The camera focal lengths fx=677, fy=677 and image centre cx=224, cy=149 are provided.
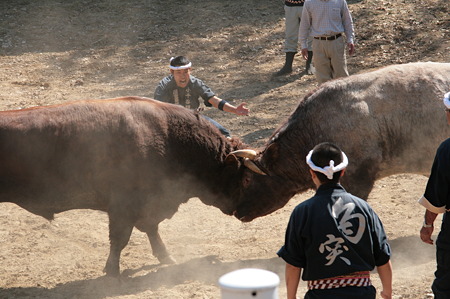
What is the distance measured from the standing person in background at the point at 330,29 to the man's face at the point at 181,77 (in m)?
3.07

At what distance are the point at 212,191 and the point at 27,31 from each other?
11347 millimetres

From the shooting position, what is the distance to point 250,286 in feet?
Result: 9.14

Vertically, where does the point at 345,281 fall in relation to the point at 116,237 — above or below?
above

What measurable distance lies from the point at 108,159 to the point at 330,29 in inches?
211

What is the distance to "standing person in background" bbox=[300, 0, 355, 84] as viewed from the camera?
1105cm

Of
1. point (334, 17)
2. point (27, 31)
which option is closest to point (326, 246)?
point (334, 17)

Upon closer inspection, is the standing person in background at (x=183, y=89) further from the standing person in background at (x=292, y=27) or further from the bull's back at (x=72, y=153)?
the standing person in background at (x=292, y=27)

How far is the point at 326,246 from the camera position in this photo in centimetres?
420

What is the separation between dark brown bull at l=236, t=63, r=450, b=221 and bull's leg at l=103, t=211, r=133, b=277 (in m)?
1.66

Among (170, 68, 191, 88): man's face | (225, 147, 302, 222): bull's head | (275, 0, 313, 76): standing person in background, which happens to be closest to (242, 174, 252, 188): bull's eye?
(225, 147, 302, 222): bull's head

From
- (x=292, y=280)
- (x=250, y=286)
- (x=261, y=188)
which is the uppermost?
(x=250, y=286)

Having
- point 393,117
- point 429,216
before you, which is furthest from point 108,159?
point 429,216

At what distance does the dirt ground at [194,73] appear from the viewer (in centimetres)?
728

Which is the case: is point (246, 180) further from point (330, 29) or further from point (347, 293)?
point (330, 29)
